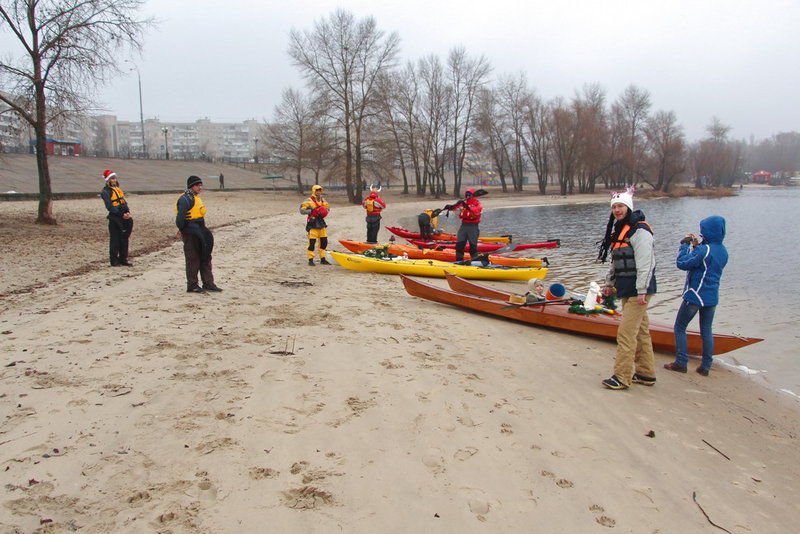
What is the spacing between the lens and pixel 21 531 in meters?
2.46

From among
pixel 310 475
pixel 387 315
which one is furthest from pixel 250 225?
pixel 310 475

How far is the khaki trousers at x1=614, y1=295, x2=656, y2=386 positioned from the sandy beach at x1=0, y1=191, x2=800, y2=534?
0.23 m

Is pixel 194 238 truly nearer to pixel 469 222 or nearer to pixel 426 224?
pixel 469 222

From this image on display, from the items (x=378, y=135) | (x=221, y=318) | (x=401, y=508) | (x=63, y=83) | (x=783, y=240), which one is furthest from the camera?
(x=378, y=135)

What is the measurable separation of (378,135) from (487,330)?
35.2 meters

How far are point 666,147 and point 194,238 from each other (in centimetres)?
7231

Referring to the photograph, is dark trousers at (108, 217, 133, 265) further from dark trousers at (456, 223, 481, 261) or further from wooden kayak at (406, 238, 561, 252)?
wooden kayak at (406, 238, 561, 252)

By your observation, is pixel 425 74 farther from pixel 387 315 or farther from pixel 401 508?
pixel 401 508

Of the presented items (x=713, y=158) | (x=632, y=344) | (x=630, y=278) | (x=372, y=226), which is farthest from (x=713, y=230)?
(x=713, y=158)

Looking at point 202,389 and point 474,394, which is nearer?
point 202,389

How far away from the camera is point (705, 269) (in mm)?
5309

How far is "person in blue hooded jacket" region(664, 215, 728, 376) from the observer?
5254mm

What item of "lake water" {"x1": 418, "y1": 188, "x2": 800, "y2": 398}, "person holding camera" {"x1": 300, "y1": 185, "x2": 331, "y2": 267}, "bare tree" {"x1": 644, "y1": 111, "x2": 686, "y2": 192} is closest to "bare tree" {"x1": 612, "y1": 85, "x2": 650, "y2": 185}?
"bare tree" {"x1": 644, "y1": 111, "x2": 686, "y2": 192}

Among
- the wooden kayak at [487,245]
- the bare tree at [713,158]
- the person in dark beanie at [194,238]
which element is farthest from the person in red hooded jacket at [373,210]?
the bare tree at [713,158]
